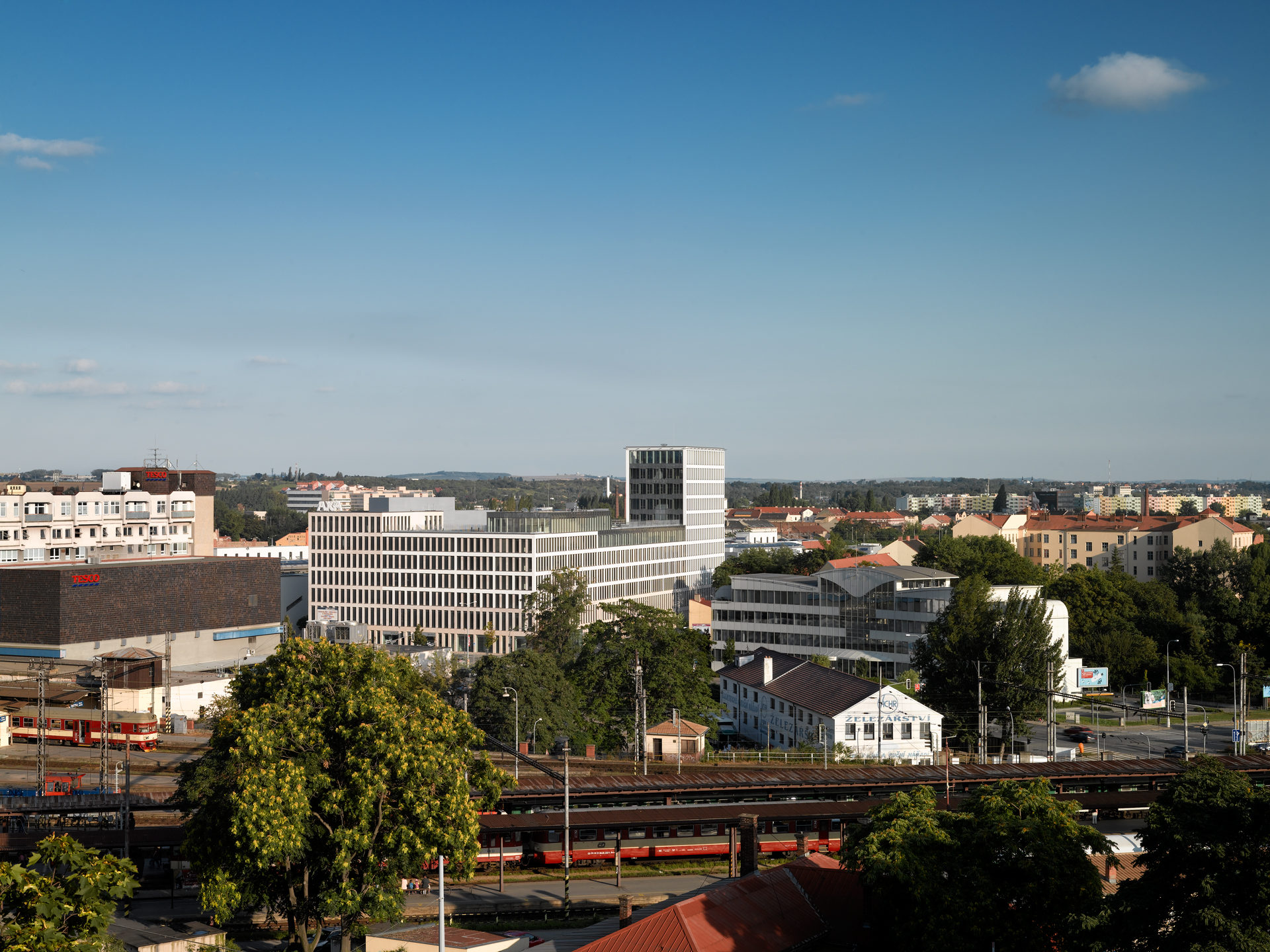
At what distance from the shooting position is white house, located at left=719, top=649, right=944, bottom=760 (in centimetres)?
6269

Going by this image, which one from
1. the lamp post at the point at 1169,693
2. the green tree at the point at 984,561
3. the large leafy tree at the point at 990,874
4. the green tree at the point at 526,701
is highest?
the green tree at the point at 984,561

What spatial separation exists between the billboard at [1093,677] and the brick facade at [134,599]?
7388 cm

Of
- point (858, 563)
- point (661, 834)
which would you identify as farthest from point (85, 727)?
point (858, 563)

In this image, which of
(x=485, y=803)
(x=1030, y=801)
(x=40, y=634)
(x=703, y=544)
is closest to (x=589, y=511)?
(x=703, y=544)

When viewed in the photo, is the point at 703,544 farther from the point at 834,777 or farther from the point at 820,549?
the point at 834,777

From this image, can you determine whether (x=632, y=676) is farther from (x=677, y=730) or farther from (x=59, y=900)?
(x=59, y=900)

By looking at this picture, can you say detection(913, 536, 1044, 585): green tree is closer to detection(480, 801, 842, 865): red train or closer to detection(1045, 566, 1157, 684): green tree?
detection(1045, 566, 1157, 684): green tree

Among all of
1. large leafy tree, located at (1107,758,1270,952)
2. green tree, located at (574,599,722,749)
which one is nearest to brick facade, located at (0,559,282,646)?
green tree, located at (574,599,722,749)

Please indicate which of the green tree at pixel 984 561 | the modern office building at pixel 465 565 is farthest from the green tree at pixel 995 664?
the modern office building at pixel 465 565

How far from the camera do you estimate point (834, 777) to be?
50.2m

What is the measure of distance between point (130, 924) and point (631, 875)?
19531 millimetres

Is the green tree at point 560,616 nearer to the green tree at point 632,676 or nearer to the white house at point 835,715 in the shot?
the green tree at point 632,676

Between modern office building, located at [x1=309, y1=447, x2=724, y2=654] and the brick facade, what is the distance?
16.6 meters

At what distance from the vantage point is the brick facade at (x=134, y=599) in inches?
3600
